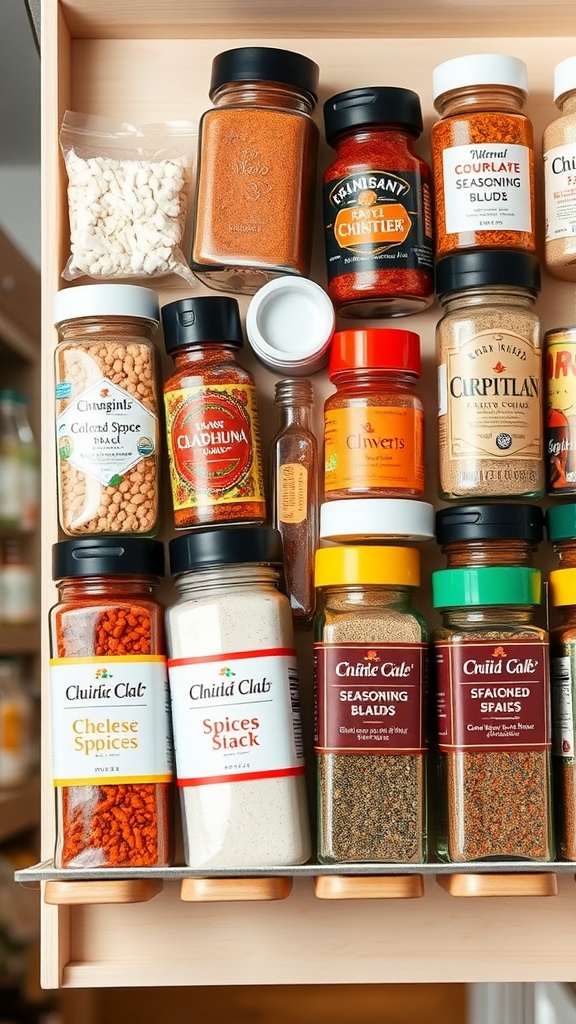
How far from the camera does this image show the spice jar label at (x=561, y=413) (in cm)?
100

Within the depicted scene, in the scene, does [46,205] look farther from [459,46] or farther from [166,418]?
[459,46]

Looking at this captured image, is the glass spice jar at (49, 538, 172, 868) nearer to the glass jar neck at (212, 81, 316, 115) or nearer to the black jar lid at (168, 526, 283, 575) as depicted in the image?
the black jar lid at (168, 526, 283, 575)

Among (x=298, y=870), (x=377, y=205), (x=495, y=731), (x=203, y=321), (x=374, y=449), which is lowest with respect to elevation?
(x=298, y=870)

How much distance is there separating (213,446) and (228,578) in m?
0.12

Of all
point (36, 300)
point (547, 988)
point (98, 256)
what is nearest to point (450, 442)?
point (98, 256)

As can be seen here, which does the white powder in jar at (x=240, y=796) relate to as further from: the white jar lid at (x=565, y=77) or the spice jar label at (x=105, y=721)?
the white jar lid at (x=565, y=77)

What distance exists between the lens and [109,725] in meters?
0.95

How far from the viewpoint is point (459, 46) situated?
1135mm

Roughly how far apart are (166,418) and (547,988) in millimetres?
1005

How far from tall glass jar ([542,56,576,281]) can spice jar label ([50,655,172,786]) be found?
547mm

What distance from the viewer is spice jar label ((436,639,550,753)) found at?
0.93m

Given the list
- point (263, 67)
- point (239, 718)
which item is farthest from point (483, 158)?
point (239, 718)

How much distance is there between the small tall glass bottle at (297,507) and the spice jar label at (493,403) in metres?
0.14

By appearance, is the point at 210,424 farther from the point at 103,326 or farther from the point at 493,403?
the point at 493,403
